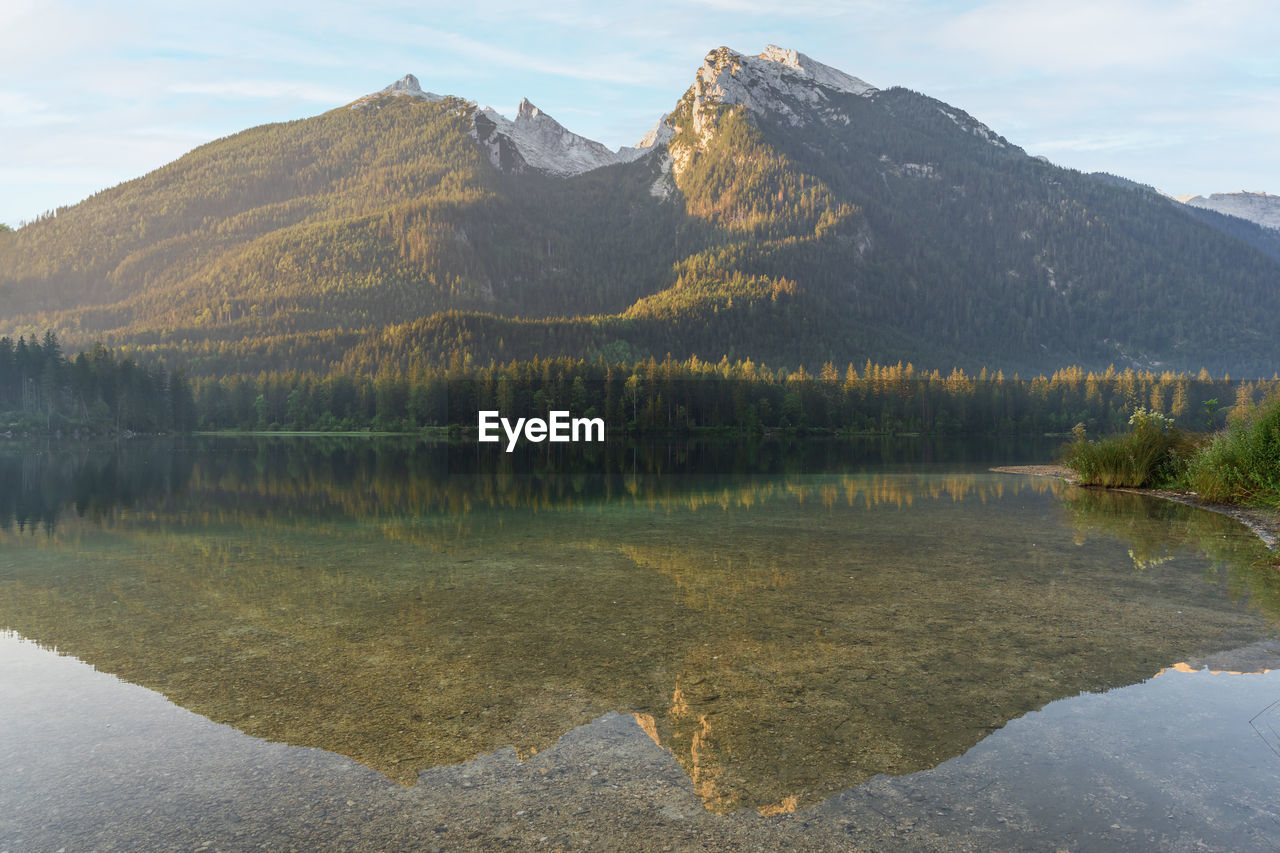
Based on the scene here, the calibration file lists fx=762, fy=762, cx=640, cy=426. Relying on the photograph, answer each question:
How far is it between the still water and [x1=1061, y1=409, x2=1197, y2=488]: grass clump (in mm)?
7436

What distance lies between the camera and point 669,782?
5.57m

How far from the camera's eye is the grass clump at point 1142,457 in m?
26.7

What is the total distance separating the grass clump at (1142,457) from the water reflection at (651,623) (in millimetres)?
8846

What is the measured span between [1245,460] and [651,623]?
19556mm

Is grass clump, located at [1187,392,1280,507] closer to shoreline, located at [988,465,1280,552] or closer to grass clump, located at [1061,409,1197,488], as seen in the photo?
shoreline, located at [988,465,1280,552]

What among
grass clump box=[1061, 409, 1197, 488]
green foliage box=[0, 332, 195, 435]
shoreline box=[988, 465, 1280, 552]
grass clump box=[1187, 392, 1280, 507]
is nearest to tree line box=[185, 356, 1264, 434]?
green foliage box=[0, 332, 195, 435]

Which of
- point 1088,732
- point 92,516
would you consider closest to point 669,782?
point 1088,732

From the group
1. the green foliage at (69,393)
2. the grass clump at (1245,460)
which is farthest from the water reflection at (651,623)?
the green foliage at (69,393)

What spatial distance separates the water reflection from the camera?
6.52m

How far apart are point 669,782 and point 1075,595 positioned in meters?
8.38

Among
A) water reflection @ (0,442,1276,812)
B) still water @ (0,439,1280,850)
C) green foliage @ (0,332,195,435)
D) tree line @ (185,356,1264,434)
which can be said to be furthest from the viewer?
tree line @ (185,356,1264,434)

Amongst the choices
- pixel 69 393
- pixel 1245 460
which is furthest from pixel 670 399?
pixel 1245 460

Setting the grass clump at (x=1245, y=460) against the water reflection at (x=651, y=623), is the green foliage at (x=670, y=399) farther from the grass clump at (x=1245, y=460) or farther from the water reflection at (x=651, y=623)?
the water reflection at (x=651, y=623)

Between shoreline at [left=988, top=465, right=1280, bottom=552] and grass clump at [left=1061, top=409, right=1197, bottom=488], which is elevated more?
grass clump at [left=1061, top=409, right=1197, bottom=488]
